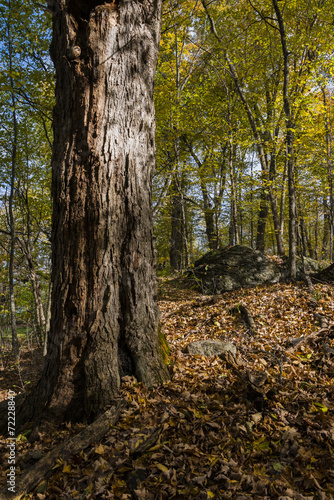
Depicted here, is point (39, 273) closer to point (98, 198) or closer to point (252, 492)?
point (98, 198)

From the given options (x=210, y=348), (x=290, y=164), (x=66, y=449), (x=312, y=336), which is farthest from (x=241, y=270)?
(x=66, y=449)

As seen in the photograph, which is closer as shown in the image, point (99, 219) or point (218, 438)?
point (218, 438)

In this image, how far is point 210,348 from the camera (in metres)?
3.69

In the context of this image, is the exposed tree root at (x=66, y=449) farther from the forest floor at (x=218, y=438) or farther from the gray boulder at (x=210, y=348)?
the gray boulder at (x=210, y=348)

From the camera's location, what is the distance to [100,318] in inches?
101

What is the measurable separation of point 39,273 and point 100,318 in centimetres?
853

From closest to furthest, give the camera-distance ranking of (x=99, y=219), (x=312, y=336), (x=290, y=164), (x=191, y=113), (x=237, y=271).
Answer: (x=99, y=219) → (x=312, y=336) → (x=290, y=164) → (x=237, y=271) → (x=191, y=113)

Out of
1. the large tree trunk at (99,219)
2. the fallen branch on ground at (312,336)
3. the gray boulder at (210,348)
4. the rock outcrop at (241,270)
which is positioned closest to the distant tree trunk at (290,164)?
the rock outcrop at (241,270)

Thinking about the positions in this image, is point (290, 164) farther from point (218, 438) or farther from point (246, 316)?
point (218, 438)

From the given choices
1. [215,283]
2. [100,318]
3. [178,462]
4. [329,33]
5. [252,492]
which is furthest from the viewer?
[329,33]

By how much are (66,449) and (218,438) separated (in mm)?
1204

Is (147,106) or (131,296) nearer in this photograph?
(131,296)

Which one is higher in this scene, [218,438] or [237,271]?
[237,271]

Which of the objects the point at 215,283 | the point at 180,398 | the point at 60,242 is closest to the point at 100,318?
the point at 60,242
